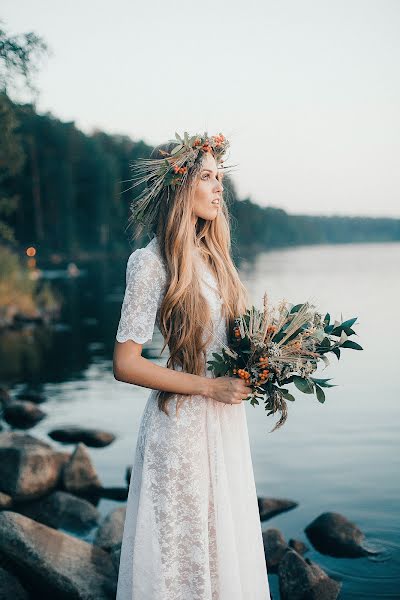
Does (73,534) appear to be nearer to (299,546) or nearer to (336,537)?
(299,546)

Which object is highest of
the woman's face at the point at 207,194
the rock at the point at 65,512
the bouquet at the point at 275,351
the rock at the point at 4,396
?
the woman's face at the point at 207,194

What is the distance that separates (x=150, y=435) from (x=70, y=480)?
5676 millimetres

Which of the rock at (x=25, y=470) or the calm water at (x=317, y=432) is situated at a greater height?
the rock at (x=25, y=470)

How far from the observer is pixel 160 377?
3479 millimetres

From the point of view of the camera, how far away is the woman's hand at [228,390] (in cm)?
341

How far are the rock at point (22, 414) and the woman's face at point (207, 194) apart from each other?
9601 mm

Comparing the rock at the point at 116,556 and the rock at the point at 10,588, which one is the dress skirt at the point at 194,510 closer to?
the rock at the point at 10,588

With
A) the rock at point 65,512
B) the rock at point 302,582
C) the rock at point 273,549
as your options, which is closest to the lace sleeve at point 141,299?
the rock at point 302,582

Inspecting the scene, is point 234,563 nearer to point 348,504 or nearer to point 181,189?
point 181,189

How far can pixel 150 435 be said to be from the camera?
3.62 metres

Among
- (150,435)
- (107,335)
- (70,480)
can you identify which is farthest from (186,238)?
(107,335)

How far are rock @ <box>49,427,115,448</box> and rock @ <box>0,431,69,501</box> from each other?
2497mm

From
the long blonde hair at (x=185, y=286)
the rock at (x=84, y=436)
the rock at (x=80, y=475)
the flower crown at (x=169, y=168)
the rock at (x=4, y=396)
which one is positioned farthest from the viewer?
the rock at (x=4, y=396)

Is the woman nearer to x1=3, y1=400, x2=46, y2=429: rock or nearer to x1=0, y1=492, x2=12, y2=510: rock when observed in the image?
x1=0, y1=492, x2=12, y2=510: rock
